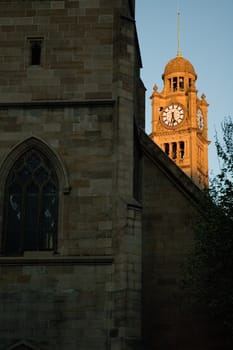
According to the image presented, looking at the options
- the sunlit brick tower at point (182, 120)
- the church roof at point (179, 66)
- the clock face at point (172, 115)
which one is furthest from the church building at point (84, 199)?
the church roof at point (179, 66)

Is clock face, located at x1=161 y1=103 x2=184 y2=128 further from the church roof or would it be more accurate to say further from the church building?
the church building

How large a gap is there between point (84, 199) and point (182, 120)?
77.0 metres

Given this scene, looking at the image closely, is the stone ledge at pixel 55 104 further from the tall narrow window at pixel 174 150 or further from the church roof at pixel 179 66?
the church roof at pixel 179 66

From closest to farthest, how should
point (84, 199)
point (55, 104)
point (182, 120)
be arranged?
point (84, 199) < point (55, 104) < point (182, 120)

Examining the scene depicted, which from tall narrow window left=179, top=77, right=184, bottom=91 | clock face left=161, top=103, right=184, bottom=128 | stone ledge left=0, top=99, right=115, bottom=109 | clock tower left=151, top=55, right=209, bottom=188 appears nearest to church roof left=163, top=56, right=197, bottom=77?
clock tower left=151, top=55, right=209, bottom=188

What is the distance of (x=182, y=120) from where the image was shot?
96000 millimetres

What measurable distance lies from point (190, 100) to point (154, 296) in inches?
2985

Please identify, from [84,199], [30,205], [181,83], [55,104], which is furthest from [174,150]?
[84,199]

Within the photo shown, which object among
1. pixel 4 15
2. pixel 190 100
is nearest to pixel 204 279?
pixel 4 15

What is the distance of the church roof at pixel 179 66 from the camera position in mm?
98875

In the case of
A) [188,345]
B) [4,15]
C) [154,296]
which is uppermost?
[4,15]

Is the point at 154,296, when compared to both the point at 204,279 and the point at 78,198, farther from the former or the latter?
the point at 78,198

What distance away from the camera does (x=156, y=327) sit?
21.2 metres

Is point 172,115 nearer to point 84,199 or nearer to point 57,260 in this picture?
point 84,199
